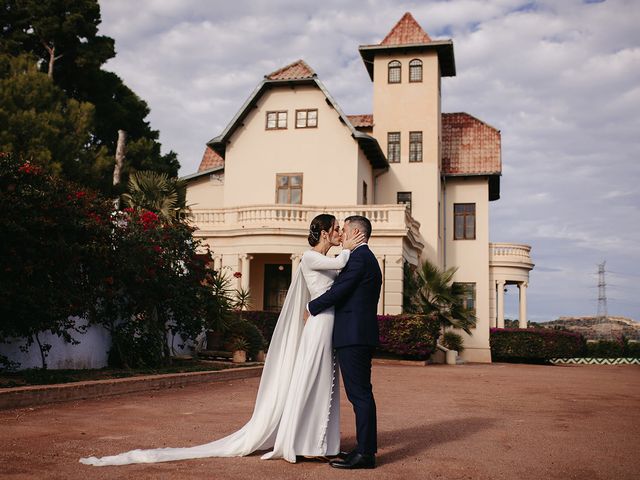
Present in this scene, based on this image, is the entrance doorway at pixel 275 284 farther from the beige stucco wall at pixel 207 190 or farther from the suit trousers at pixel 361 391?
the suit trousers at pixel 361 391

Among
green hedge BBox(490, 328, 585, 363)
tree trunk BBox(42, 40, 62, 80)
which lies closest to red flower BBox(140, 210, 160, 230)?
green hedge BBox(490, 328, 585, 363)

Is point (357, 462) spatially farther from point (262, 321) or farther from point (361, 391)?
point (262, 321)

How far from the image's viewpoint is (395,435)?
7.20 m

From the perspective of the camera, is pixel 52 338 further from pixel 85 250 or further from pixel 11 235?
pixel 11 235

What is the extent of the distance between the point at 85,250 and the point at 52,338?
1848 millimetres

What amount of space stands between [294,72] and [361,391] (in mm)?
23359

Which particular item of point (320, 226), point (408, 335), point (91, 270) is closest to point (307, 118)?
point (408, 335)

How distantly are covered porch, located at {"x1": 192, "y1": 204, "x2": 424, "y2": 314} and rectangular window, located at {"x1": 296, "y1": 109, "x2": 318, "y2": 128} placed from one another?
4362 millimetres

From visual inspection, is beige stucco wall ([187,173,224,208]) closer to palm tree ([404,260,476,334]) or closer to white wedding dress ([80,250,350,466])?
palm tree ([404,260,476,334])

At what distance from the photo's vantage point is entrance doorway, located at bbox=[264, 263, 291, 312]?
26906 mm

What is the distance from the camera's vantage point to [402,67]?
99.5ft

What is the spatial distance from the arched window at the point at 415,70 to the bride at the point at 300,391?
25369mm

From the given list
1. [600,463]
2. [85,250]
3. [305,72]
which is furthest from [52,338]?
[305,72]

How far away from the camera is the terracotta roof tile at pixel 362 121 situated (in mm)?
30766
